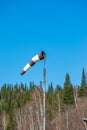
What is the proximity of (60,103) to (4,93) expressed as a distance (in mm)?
60740

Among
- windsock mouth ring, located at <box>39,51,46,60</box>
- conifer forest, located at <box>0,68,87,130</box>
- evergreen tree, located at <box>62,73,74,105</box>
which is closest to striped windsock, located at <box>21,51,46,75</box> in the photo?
windsock mouth ring, located at <box>39,51,46,60</box>

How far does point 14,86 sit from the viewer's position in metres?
165

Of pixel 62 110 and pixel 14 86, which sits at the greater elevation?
pixel 14 86

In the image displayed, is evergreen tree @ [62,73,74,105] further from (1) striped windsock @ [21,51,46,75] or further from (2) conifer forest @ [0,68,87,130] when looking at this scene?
(1) striped windsock @ [21,51,46,75]

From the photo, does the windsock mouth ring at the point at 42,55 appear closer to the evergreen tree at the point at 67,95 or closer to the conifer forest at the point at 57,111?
the conifer forest at the point at 57,111

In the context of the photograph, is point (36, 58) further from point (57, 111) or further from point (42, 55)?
point (57, 111)

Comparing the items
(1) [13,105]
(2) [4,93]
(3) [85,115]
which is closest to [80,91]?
(3) [85,115]

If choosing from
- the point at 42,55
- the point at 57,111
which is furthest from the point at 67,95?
the point at 42,55

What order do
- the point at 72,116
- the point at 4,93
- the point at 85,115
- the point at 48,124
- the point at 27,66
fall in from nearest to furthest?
the point at 27,66
the point at 85,115
the point at 72,116
the point at 48,124
the point at 4,93

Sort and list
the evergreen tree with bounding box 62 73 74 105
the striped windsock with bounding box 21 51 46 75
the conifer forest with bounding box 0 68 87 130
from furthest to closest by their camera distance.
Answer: the evergreen tree with bounding box 62 73 74 105
the conifer forest with bounding box 0 68 87 130
the striped windsock with bounding box 21 51 46 75

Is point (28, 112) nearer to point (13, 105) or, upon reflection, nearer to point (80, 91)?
point (80, 91)

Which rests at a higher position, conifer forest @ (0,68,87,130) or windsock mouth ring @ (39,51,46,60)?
conifer forest @ (0,68,87,130)

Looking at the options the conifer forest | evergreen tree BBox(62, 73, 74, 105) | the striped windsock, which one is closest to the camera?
the striped windsock

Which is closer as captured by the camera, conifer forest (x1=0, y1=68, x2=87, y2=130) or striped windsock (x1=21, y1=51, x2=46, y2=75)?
striped windsock (x1=21, y1=51, x2=46, y2=75)
